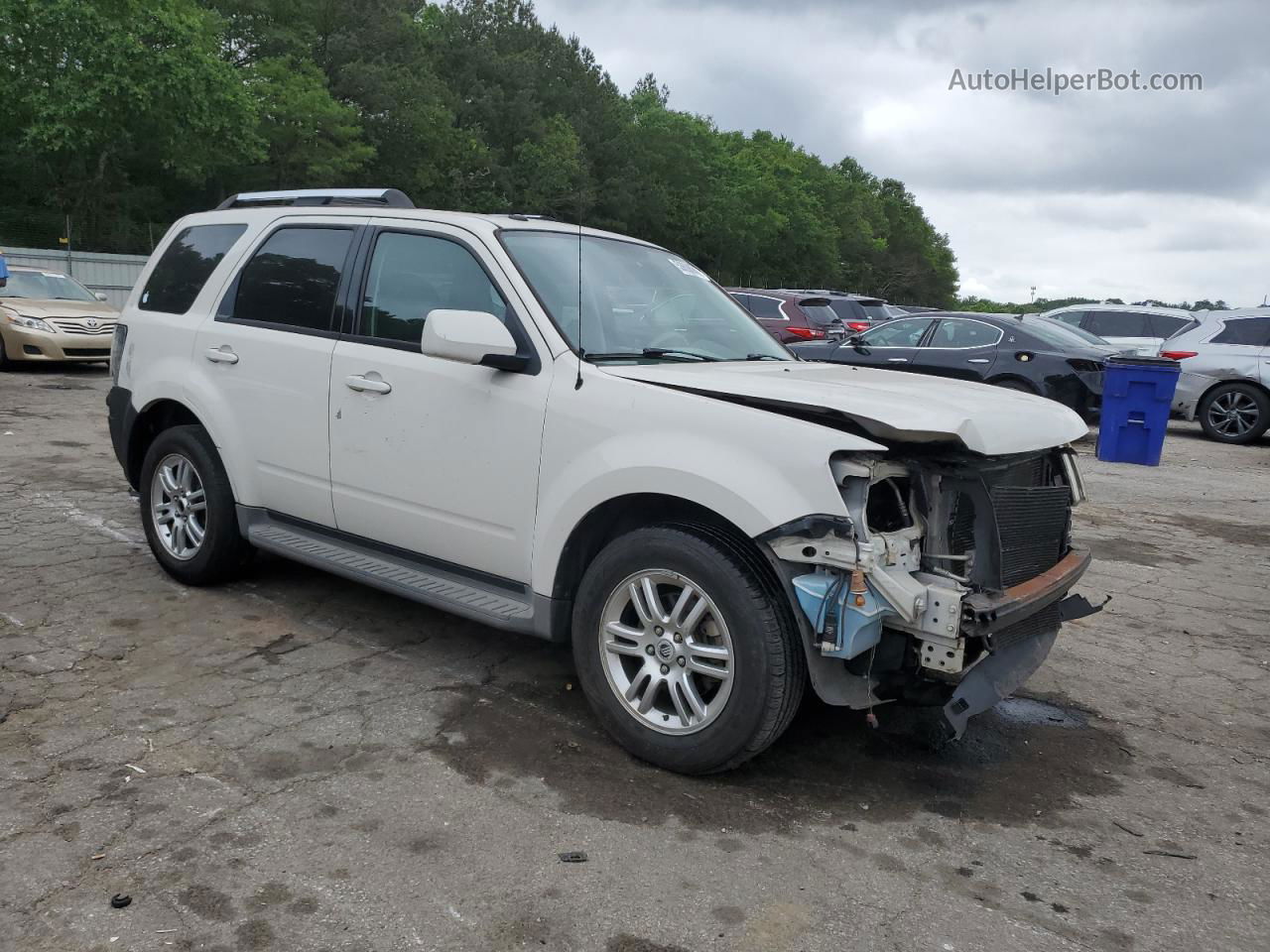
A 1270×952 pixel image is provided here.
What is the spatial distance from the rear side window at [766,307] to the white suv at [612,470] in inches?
513

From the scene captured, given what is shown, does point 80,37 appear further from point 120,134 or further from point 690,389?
point 690,389

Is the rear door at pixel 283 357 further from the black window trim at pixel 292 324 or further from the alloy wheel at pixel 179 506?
the alloy wheel at pixel 179 506

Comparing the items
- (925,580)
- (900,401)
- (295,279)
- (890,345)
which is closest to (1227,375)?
(890,345)

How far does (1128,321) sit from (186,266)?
16.0 meters

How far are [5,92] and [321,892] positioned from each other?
110 feet

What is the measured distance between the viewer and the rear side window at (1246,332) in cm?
1375

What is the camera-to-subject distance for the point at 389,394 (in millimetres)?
4344

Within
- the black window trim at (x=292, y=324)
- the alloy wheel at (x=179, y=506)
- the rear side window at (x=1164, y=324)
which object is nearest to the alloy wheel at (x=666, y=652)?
the black window trim at (x=292, y=324)

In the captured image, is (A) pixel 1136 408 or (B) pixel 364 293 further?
(A) pixel 1136 408

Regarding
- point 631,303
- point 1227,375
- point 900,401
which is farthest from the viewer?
point 1227,375

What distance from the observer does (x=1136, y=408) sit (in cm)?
1165

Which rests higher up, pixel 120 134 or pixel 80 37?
pixel 80 37

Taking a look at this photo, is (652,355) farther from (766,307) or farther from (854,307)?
(854,307)

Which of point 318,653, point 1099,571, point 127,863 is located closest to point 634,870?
point 127,863
